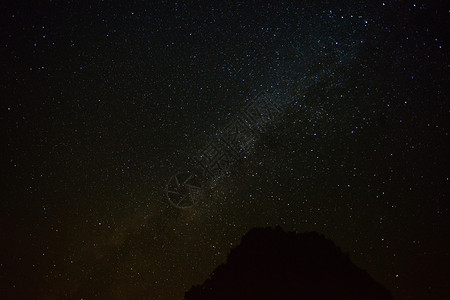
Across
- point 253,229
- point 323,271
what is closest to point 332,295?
point 323,271

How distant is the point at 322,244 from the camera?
5301mm

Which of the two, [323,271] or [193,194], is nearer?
[193,194]

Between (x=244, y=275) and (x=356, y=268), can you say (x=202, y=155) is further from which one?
(x=356, y=268)

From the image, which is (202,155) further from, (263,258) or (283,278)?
(283,278)

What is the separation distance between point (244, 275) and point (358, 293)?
1.91m

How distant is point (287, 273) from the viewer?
5.44 metres

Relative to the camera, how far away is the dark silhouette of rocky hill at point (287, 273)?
17.4 feet

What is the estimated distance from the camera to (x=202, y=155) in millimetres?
4719

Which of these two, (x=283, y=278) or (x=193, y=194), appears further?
(x=283, y=278)

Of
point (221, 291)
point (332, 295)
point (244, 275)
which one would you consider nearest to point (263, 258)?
point (244, 275)

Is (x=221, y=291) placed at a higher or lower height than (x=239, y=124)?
lower

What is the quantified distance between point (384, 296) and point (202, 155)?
150 inches

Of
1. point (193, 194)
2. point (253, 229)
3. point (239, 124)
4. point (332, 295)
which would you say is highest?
point (239, 124)

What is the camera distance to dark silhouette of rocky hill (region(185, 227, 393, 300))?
5297 millimetres
